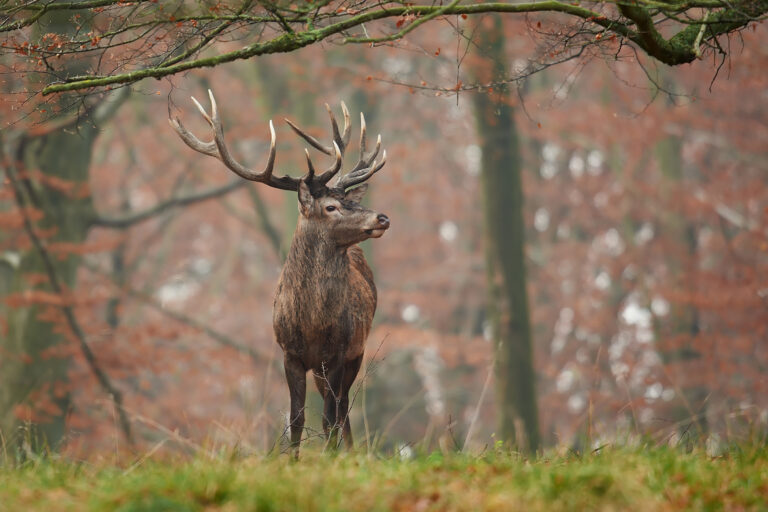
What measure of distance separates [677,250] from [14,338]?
1171cm

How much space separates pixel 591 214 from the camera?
72.5 ft

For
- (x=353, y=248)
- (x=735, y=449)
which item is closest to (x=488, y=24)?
(x=353, y=248)

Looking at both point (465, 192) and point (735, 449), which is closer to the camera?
point (735, 449)

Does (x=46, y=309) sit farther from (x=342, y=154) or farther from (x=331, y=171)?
(x=331, y=171)

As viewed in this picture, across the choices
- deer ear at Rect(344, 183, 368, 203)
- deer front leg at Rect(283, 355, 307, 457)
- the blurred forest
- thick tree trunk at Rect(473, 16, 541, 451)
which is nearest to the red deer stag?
deer front leg at Rect(283, 355, 307, 457)

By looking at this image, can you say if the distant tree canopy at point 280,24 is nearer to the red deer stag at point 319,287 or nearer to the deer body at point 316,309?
the red deer stag at point 319,287

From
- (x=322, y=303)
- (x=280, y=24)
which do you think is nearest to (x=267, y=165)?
(x=322, y=303)

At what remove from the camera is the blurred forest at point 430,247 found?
11.8 meters

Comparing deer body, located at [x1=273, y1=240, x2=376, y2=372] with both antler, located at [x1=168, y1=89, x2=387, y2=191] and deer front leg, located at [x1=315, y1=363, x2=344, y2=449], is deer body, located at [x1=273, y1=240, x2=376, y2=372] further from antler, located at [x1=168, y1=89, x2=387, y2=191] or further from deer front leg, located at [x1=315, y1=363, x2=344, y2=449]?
antler, located at [x1=168, y1=89, x2=387, y2=191]

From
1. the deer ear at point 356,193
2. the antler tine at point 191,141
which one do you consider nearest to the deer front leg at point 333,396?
the deer ear at point 356,193

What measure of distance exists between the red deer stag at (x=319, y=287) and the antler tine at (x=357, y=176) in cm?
3

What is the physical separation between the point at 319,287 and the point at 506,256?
675cm

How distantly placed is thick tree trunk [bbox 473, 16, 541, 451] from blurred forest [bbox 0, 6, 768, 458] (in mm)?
52

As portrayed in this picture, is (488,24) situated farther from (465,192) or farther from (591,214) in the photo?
(465,192)
